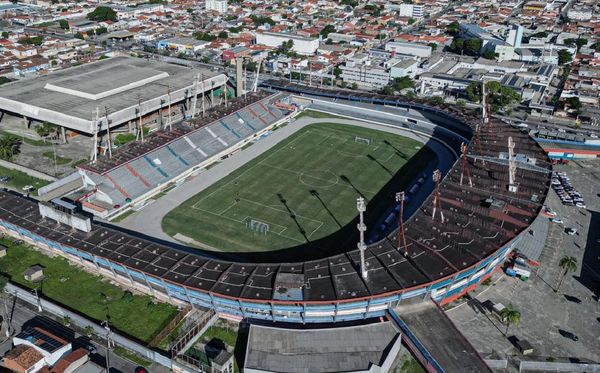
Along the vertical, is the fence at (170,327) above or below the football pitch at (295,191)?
below

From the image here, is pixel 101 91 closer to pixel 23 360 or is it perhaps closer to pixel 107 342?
pixel 107 342

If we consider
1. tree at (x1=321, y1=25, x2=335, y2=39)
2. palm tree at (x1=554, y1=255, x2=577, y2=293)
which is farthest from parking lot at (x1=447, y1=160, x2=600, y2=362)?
tree at (x1=321, y1=25, x2=335, y2=39)

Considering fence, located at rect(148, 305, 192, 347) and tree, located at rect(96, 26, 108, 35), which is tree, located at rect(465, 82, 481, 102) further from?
tree, located at rect(96, 26, 108, 35)

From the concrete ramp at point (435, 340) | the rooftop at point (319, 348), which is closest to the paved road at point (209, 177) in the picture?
the rooftop at point (319, 348)

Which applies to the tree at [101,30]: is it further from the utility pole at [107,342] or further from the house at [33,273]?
the utility pole at [107,342]

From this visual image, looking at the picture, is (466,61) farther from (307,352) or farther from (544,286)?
(307,352)

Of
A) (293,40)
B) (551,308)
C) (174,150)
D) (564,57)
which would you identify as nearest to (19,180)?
(174,150)

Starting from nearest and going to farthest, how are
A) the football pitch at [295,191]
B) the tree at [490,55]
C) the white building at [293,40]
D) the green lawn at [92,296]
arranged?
the green lawn at [92,296] → the football pitch at [295,191] → the tree at [490,55] → the white building at [293,40]
